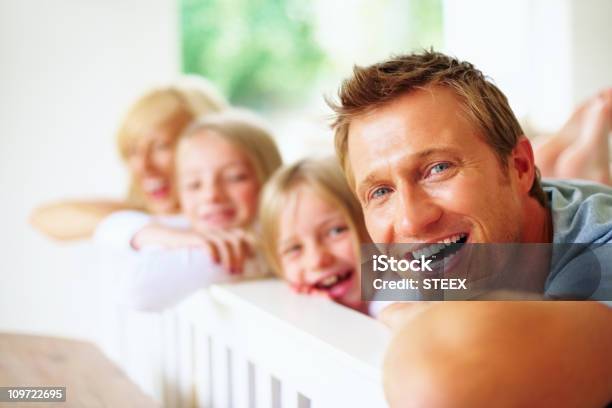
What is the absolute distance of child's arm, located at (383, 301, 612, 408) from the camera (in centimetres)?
32

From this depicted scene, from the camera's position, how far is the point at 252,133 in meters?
0.84

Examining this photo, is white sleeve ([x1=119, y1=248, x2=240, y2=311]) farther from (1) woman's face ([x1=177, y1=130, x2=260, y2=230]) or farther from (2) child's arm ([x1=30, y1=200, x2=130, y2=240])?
(2) child's arm ([x1=30, y1=200, x2=130, y2=240])

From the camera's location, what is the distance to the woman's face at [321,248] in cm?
66

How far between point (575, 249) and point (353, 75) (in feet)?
0.55

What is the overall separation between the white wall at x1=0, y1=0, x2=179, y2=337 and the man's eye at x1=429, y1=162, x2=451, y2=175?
85 cm

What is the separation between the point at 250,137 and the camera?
834mm

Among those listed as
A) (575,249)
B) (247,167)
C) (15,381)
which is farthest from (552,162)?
(15,381)

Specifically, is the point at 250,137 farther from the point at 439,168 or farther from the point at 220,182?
the point at 439,168

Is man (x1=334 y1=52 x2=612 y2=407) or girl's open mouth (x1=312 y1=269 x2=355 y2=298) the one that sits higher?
man (x1=334 y1=52 x2=612 y2=407)

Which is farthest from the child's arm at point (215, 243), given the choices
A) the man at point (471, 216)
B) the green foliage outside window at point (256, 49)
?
the green foliage outside window at point (256, 49)

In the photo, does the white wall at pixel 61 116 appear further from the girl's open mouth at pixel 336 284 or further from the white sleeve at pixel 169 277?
the girl's open mouth at pixel 336 284

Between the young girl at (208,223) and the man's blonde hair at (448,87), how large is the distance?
38 centimetres

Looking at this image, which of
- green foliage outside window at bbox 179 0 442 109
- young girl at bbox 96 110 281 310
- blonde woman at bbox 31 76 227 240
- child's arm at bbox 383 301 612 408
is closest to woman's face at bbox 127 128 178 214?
blonde woman at bbox 31 76 227 240

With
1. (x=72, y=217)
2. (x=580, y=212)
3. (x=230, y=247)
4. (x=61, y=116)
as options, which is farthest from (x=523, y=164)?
(x=61, y=116)
